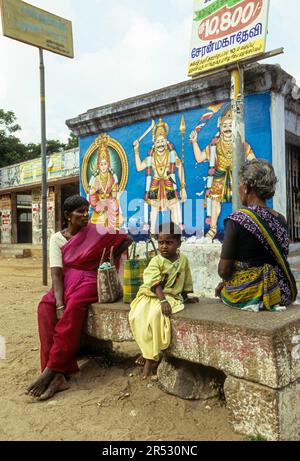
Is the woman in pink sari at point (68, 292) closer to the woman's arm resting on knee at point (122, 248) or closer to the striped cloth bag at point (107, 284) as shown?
the woman's arm resting on knee at point (122, 248)

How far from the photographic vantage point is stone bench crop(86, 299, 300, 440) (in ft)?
6.66

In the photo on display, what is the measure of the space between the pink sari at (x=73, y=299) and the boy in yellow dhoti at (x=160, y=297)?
55 cm

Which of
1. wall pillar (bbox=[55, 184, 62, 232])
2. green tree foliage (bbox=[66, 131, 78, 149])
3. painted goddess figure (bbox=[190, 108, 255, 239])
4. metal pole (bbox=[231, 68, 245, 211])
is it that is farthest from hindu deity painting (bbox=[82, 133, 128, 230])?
green tree foliage (bbox=[66, 131, 78, 149])

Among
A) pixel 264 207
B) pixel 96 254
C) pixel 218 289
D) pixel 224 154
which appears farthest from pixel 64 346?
pixel 224 154

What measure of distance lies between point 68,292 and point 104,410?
38.0 inches

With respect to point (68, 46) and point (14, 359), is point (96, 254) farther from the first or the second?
point (68, 46)

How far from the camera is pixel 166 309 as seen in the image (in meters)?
2.52

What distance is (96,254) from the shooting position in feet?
10.6

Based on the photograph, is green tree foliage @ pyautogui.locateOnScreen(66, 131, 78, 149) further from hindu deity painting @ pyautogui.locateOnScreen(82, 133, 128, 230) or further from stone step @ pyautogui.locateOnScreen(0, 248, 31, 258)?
hindu deity painting @ pyautogui.locateOnScreen(82, 133, 128, 230)

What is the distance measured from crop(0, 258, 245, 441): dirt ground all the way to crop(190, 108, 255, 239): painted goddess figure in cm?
268

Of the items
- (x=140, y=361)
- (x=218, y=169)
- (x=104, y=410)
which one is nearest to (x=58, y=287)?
(x=140, y=361)

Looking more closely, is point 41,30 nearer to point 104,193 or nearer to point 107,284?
point 104,193

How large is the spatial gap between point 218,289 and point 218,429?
889 millimetres

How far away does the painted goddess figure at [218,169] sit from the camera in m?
5.52
